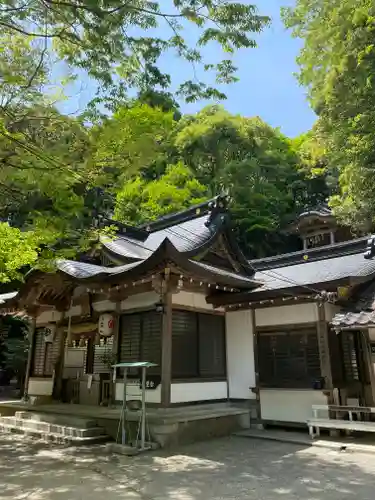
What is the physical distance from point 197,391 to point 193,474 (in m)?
3.67

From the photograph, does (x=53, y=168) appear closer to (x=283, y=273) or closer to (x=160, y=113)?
(x=160, y=113)

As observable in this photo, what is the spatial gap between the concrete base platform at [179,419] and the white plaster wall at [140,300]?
2.46 metres

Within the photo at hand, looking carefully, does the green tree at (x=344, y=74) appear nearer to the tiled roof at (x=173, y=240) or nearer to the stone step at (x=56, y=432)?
the tiled roof at (x=173, y=240)

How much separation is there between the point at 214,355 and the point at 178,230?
501 centimetres

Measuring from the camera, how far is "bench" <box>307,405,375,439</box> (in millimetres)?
7923

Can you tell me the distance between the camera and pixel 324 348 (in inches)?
354

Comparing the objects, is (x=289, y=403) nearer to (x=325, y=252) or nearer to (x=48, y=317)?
(x=325, y=252)

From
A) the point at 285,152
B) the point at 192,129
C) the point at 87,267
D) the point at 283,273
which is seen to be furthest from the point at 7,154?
the point at 285,152

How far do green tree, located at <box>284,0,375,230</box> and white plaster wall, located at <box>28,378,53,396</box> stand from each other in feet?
35.3

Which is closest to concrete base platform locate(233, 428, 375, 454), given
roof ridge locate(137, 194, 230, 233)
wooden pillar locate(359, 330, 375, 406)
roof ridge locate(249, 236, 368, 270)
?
wooden pillar locate(359, 330, 375, 406)

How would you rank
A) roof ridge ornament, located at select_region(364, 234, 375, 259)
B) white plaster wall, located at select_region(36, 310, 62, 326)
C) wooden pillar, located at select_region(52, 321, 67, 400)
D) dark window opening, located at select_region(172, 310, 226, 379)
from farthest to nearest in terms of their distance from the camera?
white plaster wall, located at select_region(36, 310, 62, 326) → wooden pillar, located at select_region(52, 321, 67, 400) → roof ridge ornament, located at select_region(364, 234, 375, 259) → dark window opening, located at select_region(172, 310, 226, 379)

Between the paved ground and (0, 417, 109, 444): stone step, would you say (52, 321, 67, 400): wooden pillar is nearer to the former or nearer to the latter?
(0, 417, 109, 444): stone step

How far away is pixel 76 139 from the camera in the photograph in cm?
559

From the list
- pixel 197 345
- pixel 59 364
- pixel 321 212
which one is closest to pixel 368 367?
pixel 197 345
